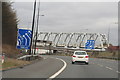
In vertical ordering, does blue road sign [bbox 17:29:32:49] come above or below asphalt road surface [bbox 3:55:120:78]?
above

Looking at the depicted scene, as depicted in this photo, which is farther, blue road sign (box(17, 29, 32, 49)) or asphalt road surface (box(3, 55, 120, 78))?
blue road sign (box(17, 29, 32, 49))

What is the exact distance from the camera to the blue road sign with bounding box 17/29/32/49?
24.4 meters

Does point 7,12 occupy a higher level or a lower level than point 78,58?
higher

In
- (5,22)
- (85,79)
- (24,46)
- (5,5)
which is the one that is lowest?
(85,79)

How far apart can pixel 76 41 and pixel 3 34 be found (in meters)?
98.8

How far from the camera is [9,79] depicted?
13.4 metres

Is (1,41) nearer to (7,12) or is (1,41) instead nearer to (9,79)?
(7,12)

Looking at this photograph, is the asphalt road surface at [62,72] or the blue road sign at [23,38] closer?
the asphalt road surface at [62,72]

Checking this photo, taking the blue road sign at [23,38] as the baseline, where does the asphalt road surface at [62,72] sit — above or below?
below

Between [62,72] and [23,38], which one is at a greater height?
[23,38]

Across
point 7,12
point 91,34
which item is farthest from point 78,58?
point 91,34

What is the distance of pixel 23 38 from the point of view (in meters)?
24.9

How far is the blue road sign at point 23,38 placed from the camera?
80.0ft

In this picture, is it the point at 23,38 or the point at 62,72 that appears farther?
the point at 23,38
